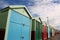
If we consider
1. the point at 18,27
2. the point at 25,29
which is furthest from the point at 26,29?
the point at 18,27

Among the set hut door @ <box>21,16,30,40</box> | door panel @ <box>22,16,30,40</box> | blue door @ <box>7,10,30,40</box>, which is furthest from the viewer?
door panel @ <box>22,16,30,40</box>

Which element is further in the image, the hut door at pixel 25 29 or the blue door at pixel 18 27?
the hut door at pixel 25 29

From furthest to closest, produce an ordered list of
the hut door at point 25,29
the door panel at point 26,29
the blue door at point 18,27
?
the door panel at point 26,29 < the hut door at point 25,29 < the blue door at point 18,27

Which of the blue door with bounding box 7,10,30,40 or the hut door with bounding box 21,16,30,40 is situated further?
the hut door with bounding box 21,16,30,40

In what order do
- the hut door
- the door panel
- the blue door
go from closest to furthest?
the blue door < the hut door < the door panel

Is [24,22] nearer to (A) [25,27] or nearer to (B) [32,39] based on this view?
(A) [25,27]

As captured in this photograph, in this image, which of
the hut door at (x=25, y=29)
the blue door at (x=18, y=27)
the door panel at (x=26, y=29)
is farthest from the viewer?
the door panel at (x=26, y=29)

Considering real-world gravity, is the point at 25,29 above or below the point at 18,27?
below

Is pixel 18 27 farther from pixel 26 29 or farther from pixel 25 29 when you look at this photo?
pixel 26 29

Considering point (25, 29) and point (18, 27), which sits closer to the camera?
point (18, 27)

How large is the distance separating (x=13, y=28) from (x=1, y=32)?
810mm

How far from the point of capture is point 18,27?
7.78 m

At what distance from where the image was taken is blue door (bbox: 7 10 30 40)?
6.96m

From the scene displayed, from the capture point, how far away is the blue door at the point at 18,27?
22.8ft
